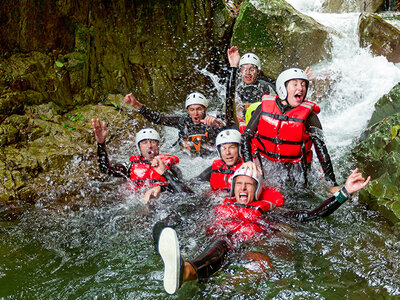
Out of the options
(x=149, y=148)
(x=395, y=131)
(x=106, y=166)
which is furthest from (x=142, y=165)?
(x=395, y=131)

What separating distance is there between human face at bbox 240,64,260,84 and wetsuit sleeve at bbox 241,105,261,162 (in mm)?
1979

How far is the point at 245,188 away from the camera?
4598mm

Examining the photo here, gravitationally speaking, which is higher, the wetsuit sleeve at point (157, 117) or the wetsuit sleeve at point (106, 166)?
the wetsuit sleeve at point (157, 117)

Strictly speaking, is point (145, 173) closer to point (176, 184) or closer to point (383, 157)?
point (176, 184)

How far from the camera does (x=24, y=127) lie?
714 cm

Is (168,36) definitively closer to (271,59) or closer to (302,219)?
(271,59)

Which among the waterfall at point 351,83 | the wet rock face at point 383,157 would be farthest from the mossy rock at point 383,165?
the waterfall at point 351,83

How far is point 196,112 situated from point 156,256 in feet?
10.7

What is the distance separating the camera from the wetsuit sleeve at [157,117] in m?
7.13

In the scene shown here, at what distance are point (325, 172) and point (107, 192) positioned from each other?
3659 mm

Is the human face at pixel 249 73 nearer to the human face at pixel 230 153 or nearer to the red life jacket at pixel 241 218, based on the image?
the human face at pixel 230 153

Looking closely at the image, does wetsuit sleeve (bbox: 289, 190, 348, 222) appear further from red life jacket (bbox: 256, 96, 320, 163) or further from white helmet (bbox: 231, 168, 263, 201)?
red life jacket (bbox: 256, 96, 320, 163)

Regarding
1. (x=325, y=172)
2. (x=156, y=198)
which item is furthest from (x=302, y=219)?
(x=156, y=198)

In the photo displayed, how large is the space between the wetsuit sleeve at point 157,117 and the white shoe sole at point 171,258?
13.7 ft
